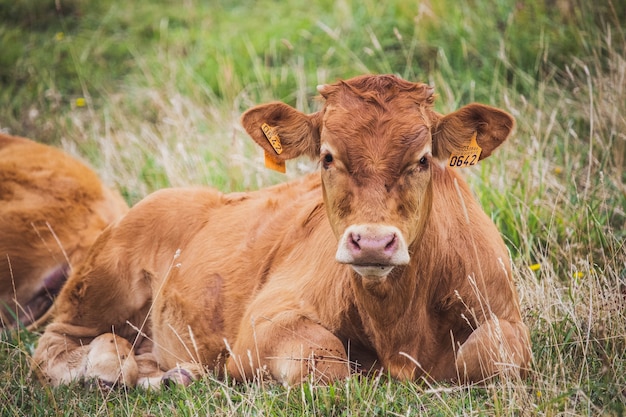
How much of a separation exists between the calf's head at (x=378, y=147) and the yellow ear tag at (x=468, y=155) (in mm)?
29

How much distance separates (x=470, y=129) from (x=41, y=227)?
147 inches

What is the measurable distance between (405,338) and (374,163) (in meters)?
0.97

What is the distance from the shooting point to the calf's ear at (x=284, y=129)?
15.6 feet

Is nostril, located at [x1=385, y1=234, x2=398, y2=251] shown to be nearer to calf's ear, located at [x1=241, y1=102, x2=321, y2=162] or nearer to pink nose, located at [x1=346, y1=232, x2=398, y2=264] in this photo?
pink nose, located at [x1=346, y1=232, x2=398, y2=264]

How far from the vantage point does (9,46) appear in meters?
11.6

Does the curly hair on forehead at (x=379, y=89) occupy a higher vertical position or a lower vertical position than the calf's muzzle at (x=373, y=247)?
higher

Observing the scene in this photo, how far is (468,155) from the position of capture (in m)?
4.65

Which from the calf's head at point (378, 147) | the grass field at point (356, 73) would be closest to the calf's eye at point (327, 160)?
the calf's head at point (378, 147)

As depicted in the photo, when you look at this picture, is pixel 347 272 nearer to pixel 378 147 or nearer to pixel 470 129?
pixel 378 147

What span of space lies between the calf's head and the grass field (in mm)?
734

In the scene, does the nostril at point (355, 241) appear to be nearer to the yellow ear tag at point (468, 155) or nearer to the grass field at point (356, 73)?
the grass field at point (356, 73)

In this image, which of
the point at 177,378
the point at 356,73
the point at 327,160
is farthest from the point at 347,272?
the point at 356,73

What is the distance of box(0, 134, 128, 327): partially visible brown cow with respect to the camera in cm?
682

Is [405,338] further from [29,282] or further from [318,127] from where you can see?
[29,282]
